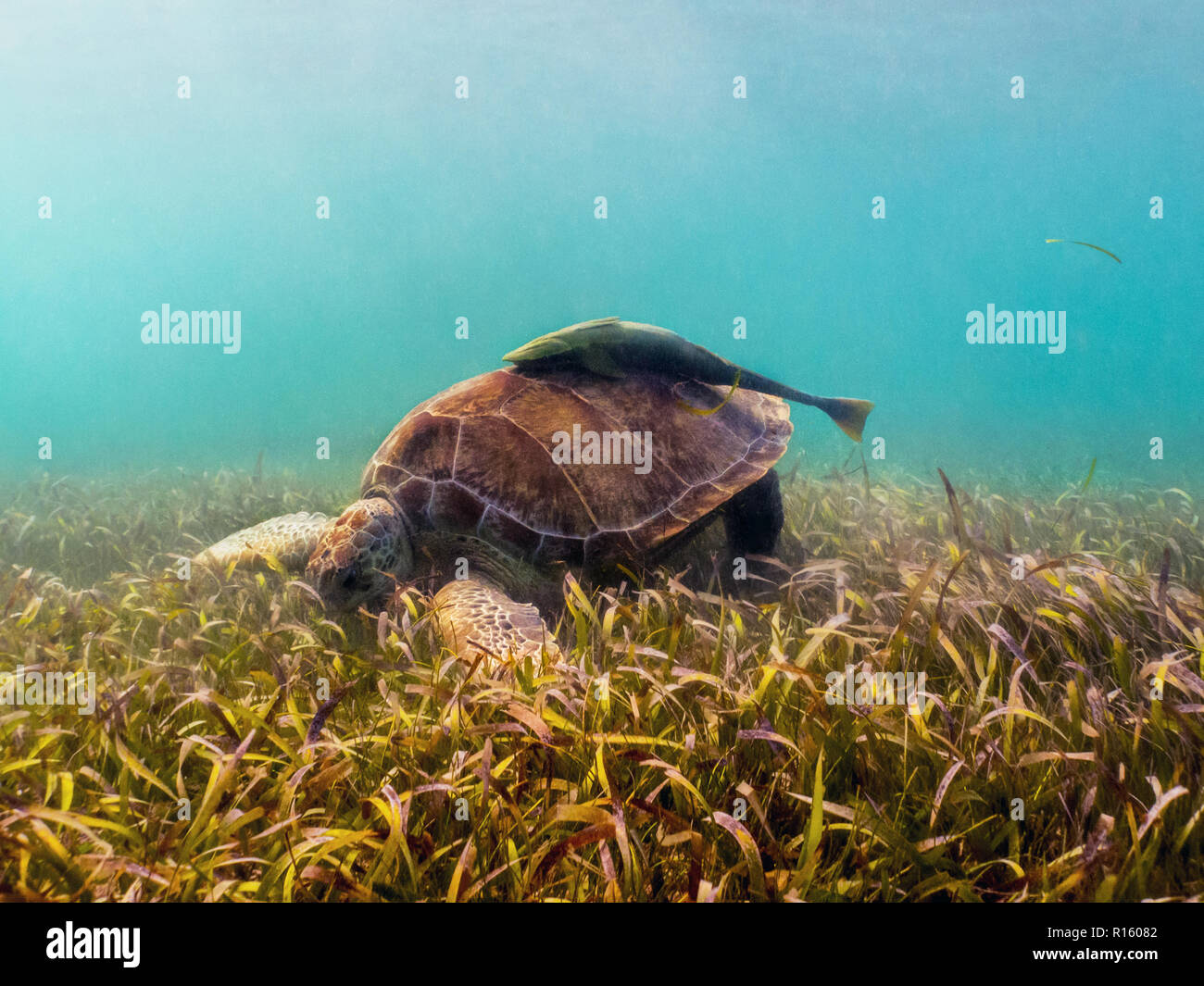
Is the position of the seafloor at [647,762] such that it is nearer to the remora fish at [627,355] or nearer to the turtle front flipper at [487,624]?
the turtle front flipper at [487,624]

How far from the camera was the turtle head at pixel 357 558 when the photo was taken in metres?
3.07

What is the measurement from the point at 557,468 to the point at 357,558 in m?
1.17

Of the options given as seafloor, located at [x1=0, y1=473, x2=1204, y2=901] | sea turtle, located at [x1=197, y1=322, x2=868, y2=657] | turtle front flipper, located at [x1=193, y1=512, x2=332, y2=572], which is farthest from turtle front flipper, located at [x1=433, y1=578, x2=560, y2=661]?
turtle front flipper, located at [x1=193, y1=512, x2=332, y2=572]

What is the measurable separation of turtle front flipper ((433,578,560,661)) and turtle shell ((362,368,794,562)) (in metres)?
0.42

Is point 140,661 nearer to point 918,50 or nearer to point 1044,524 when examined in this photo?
point 1044,524

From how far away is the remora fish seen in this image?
394 cm

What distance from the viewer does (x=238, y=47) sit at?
4338 cm

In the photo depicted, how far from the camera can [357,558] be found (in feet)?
10.2

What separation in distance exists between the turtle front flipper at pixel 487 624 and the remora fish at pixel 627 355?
159 centimetres

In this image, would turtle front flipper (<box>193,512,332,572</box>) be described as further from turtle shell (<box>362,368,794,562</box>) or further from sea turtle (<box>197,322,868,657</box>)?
turtle shell (<box>362,368,794,562</box>)

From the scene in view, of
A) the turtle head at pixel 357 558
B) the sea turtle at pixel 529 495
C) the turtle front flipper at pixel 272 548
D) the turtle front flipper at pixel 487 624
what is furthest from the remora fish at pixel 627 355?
the turtle front flipper at pixel 272 548
